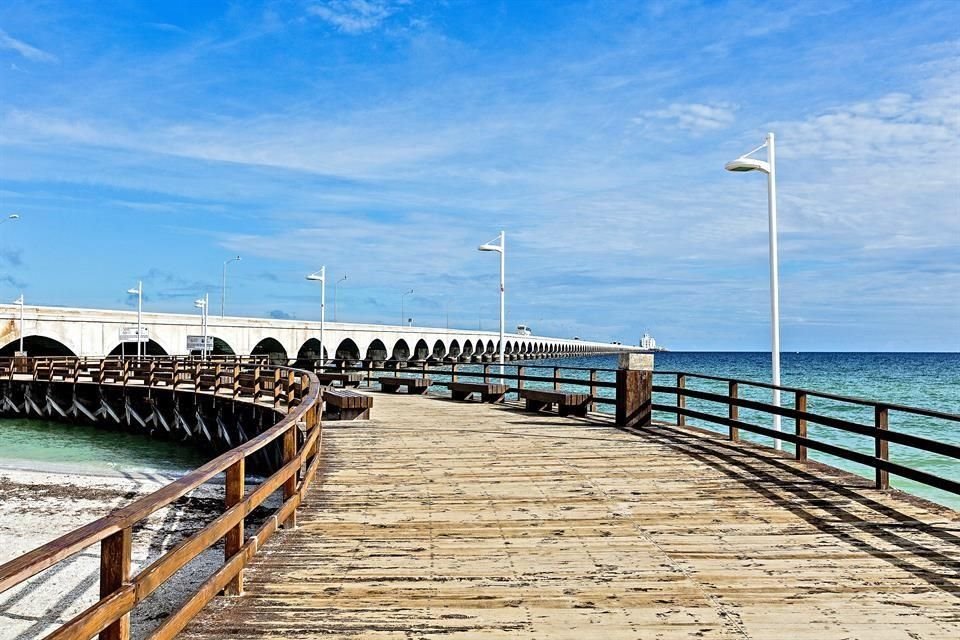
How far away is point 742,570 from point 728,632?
3.98ft

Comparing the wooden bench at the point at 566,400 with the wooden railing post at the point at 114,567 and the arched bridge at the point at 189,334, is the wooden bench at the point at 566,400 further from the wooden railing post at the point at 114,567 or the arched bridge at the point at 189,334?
the arched bridge at the point at 189,334

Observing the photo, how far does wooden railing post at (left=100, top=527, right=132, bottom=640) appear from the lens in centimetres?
315

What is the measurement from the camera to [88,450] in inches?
870

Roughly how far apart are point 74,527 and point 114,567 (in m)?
8.88

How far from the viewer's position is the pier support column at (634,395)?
13227mm

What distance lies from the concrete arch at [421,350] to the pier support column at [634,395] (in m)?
85.4

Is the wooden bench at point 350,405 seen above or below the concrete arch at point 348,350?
below

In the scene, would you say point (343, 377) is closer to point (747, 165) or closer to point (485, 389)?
point (485, 389)

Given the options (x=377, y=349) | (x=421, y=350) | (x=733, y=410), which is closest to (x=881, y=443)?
(x=733, y=410)

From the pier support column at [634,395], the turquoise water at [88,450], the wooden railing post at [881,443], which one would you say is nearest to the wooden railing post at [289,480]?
the wooden railing post at [881,443]

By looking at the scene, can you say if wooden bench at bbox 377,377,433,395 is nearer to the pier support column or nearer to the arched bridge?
the pier support column

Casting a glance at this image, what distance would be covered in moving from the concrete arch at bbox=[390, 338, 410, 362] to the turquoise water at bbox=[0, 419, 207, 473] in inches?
2595

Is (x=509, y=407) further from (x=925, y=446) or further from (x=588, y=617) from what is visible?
(x=588, y=617)

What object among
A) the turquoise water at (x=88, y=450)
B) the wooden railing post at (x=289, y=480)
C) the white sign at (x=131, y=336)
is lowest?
the turquoise water at (x=88, y=450)
